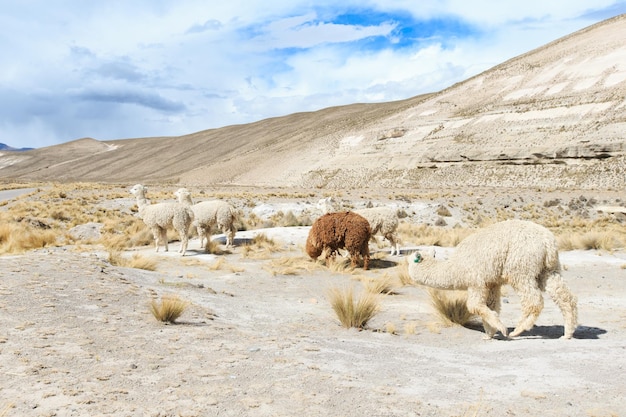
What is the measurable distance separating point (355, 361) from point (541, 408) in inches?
75.0

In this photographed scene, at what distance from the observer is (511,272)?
662 cm

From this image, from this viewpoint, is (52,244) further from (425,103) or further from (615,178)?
A: (425,103)

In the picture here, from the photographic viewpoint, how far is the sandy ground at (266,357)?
13.7 feet

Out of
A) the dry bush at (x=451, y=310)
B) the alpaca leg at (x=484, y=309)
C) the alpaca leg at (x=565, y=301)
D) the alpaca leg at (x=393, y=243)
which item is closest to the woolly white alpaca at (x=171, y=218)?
the alpaca leg at (x=393, y=243)

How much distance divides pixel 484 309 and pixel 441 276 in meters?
0.71

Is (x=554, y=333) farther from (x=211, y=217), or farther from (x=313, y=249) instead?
(x=211, y=217)

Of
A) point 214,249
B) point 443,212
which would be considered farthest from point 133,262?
point 443,212

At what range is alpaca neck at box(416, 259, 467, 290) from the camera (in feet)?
23.0

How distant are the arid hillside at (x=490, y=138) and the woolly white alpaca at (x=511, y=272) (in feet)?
122

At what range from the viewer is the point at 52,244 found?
1551cm

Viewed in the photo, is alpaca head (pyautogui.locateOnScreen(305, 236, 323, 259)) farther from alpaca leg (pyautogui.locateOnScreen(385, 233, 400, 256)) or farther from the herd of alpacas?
the herd of alpacas

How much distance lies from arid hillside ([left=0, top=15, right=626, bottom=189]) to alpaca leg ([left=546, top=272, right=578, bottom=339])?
37.2 metres

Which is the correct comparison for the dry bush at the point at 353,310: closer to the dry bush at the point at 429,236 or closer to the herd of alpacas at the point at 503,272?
the herd of alpacas at the point at 503,272

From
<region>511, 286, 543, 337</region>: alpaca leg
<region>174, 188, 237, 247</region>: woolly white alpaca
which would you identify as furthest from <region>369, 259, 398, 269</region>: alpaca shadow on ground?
<region>511, 286, 543, 337</region>: alpaca leg
